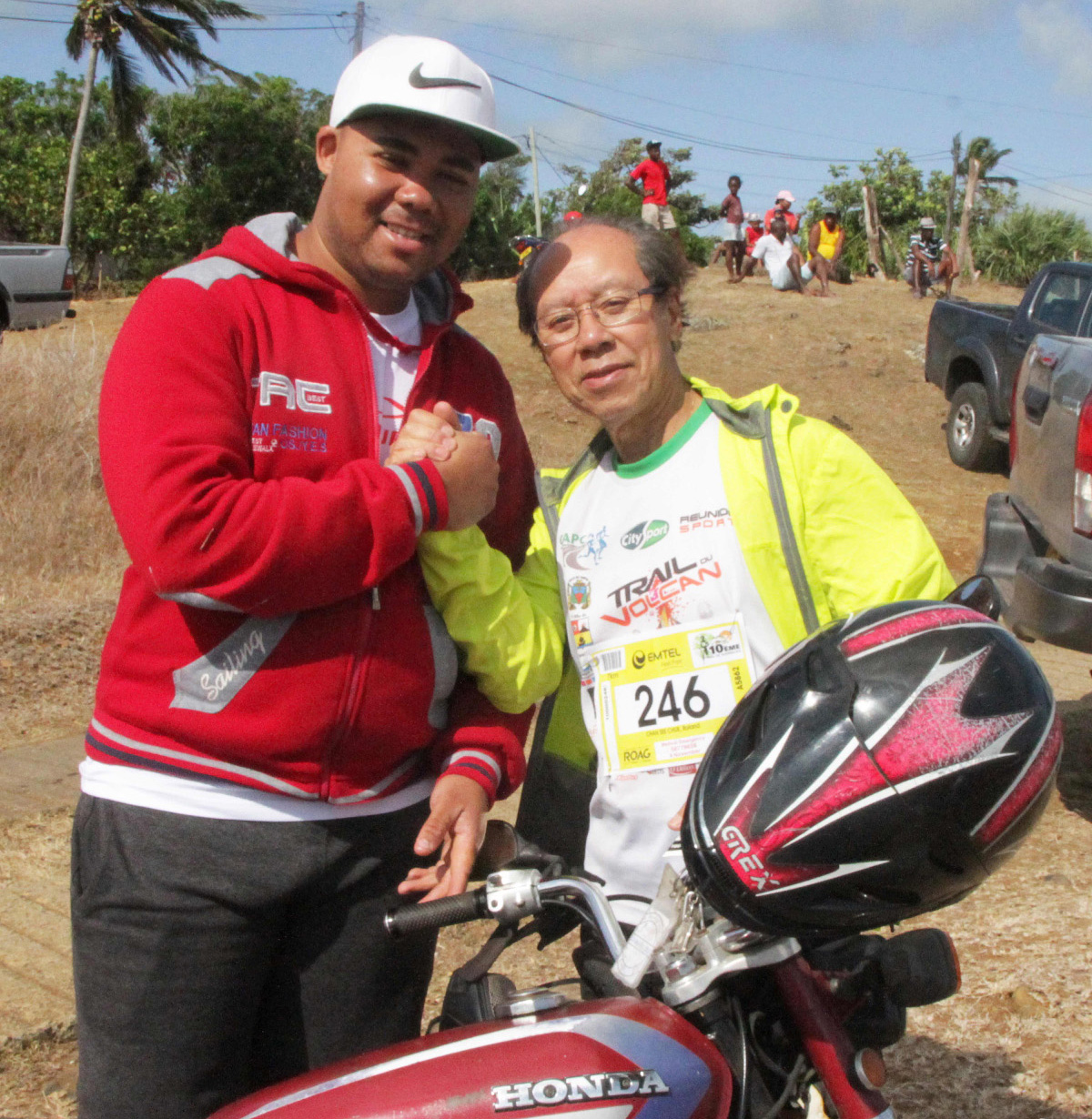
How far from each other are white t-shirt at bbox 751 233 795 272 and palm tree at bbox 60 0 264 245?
60.8ft

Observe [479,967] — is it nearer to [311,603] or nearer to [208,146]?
[311,603]

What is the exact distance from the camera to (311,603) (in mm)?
1784

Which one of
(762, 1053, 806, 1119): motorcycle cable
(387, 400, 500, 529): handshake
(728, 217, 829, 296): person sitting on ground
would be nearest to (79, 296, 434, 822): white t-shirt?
(387, 400, 500, 529): handshake

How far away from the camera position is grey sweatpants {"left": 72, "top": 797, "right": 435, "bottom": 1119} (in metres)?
1.85

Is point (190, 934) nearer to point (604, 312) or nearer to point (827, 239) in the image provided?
point (604, 312)

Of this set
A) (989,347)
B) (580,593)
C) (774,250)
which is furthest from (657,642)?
(774,250)

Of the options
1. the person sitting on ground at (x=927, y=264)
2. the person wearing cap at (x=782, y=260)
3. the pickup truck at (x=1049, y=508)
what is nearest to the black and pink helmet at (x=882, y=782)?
the pickup truck at (x=1049, y=508)

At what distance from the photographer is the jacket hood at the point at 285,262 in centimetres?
195

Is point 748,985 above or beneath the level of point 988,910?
above

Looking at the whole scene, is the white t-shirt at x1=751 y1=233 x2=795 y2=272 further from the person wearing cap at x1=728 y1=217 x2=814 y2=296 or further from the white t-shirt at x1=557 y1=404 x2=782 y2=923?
the white t-shirt at x1=557 y1=404 x2=782 y2=923

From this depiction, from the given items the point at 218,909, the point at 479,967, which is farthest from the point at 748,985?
the point at 218,909

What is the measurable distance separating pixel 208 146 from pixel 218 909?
33.4m

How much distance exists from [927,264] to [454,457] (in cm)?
1934

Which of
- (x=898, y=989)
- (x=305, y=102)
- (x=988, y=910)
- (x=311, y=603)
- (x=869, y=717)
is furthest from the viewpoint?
(x=305, y=102)
